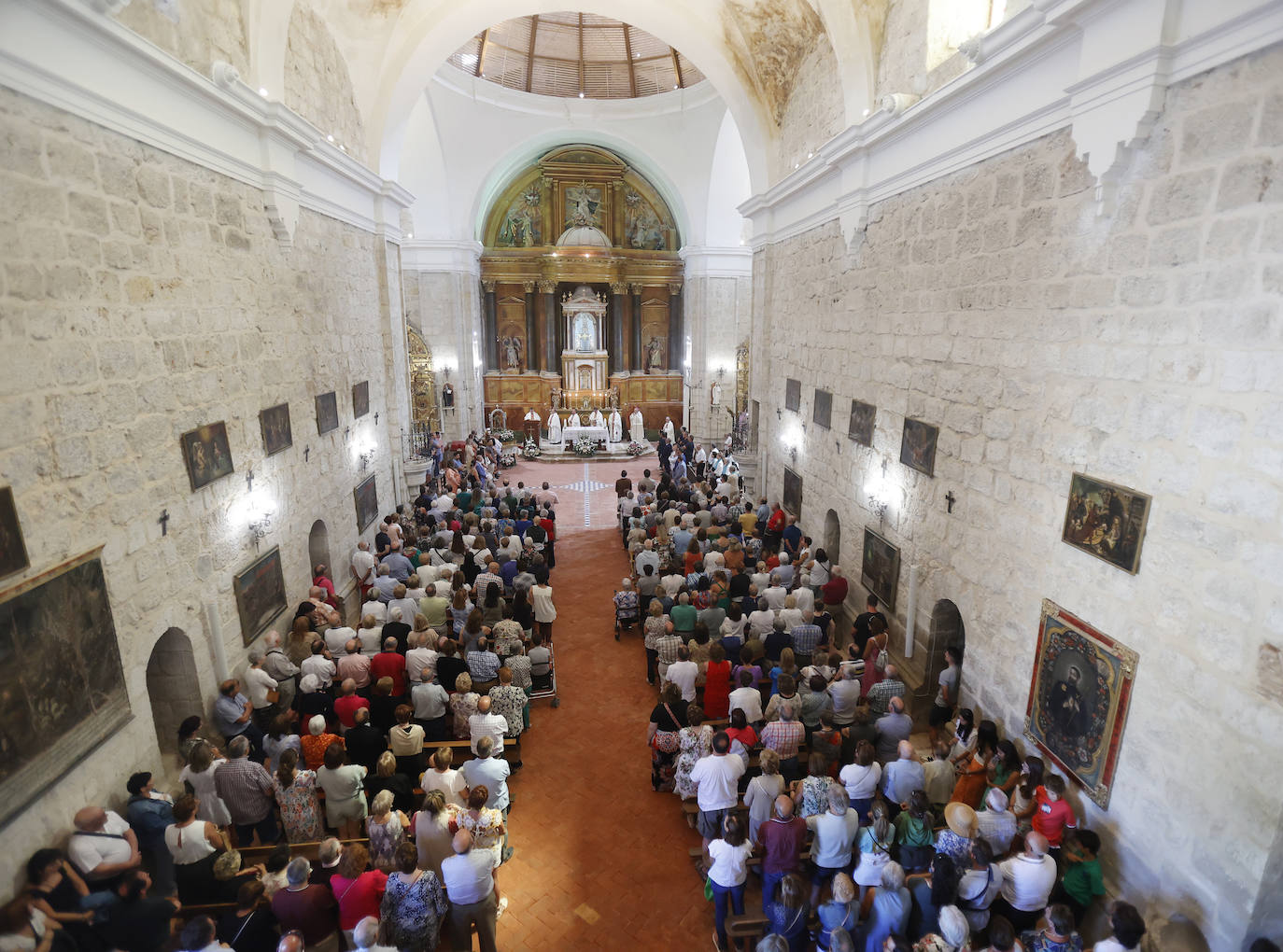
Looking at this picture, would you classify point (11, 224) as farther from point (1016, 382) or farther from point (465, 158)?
point (465, 158)

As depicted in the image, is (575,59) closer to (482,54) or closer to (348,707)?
(482,54)

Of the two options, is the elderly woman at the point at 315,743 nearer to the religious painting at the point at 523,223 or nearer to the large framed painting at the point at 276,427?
the large framed painting at the point at 276,427

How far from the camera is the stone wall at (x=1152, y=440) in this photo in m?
3.80

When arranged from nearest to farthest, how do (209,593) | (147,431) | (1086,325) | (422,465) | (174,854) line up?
(174,854)
(1086,325)
(147,431)
(209,593)
(422,465)

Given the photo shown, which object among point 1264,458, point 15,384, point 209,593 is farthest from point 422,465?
point 1264,458

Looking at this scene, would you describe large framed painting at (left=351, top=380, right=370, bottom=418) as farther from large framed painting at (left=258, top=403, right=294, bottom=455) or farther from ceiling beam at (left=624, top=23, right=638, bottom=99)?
ceiling beam at (left=624, top=23, right=638, bottom=99)

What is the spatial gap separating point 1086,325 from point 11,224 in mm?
7357

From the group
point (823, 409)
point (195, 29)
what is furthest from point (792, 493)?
point (195, 29)

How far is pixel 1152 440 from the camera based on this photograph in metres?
4.46

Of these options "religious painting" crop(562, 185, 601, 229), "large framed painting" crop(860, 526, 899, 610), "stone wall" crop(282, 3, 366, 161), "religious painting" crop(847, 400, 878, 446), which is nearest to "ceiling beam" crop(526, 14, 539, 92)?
"religious painting" crop(562, 185, 601, 229)

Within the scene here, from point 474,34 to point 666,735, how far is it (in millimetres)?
Result: 12919

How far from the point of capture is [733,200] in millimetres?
23109

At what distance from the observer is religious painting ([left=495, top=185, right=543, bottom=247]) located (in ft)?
82.5

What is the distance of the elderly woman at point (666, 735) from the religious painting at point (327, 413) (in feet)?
20.5
